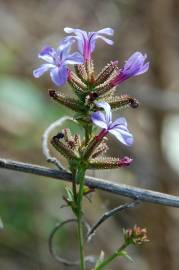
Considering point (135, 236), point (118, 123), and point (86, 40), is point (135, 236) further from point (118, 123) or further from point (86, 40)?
point (86, 40)

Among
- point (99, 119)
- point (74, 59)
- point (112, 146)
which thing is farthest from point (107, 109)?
point (112, 146)

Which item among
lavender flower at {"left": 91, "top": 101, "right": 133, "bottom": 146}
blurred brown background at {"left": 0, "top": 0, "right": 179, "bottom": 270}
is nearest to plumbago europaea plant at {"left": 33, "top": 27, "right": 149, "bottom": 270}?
lavender flower at {"left": 91, "top": 101, "right": 133, "bottom": 146}

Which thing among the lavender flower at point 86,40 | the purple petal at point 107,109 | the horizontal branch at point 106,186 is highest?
the lavender flower at point 86,40

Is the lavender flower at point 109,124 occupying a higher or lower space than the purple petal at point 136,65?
lower

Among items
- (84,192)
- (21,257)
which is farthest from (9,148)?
(84,192)

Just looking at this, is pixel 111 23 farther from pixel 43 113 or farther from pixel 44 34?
pixel 43 113

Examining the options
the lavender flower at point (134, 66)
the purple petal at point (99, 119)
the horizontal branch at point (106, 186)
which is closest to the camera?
the purple petal at point (99, 119)

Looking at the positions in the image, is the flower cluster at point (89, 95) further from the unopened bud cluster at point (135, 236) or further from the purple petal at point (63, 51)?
the unopened bud cluster at point (135, 236)

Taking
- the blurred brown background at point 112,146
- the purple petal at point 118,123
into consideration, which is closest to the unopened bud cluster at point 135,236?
the purple petal at point 118,123
